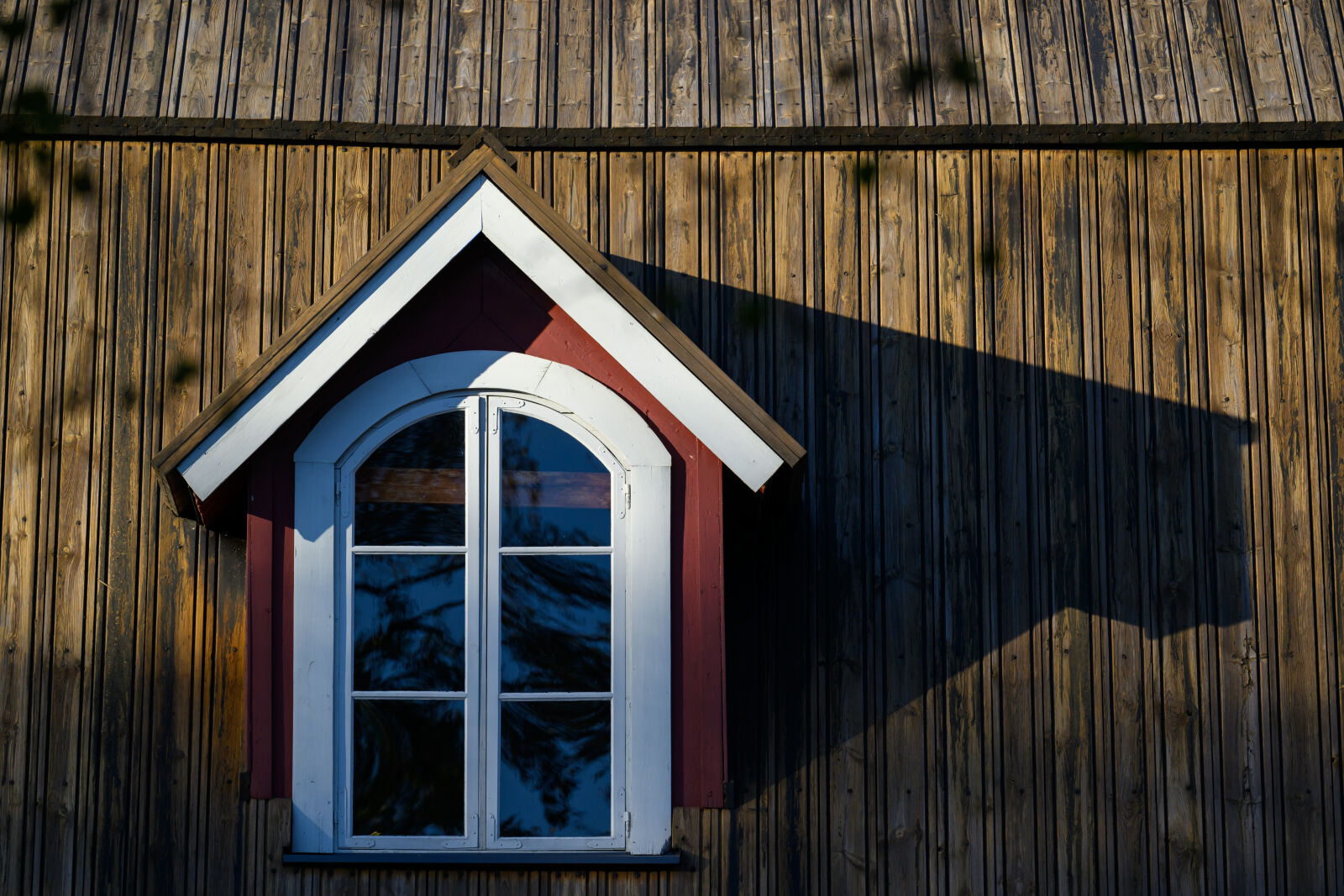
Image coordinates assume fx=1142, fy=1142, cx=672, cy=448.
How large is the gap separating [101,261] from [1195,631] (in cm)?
501

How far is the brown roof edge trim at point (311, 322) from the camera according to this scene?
399 centimetres

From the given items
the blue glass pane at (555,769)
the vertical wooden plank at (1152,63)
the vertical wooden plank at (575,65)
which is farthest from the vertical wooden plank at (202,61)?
the vertical wooden plank at (1152,63)

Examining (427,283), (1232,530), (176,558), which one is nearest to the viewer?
(427,283)

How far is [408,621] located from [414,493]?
1.59 feet

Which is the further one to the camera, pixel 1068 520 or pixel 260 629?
pixel 1068 520

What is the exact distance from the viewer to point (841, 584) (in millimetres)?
4895

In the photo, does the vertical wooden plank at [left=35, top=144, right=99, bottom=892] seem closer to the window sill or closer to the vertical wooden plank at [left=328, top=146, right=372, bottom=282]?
the vertical wooden plank at [left=328, top=146, right=372, bottom=282]

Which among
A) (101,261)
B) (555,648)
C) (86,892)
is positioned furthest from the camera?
(101,261)

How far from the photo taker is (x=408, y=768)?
4254 mm

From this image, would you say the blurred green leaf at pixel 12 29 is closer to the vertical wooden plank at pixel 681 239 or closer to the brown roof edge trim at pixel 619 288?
the vertical wooden plank at pixel 681 239

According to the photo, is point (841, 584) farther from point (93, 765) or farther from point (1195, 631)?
point (93, 765)

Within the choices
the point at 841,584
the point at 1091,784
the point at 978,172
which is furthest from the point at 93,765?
the point at 978,172

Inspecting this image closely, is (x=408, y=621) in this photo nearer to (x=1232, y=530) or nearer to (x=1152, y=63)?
(x=1232, y=530)

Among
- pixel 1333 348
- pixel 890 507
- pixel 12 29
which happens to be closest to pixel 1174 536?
pixel 1333 348
